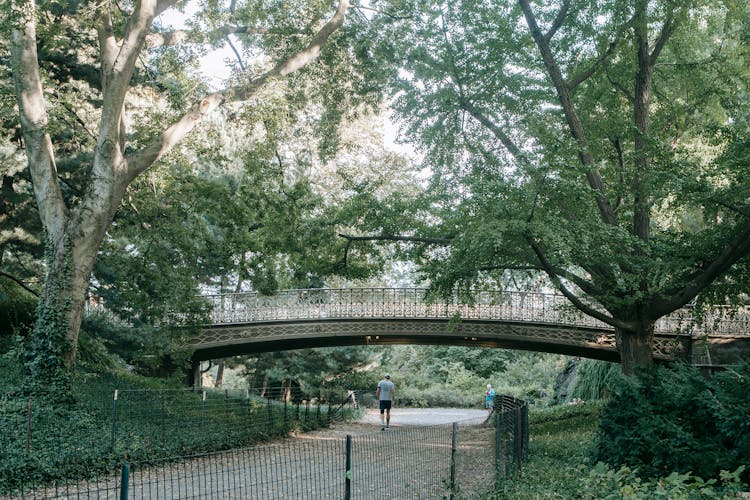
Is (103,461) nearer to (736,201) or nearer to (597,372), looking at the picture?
(736,201)

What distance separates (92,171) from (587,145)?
1098 cm

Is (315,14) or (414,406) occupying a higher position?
(315,14)

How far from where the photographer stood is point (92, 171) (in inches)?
558

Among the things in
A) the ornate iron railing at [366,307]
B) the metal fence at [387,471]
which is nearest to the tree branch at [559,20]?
the metal fence at [387,471]

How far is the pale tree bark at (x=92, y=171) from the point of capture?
1382 cm

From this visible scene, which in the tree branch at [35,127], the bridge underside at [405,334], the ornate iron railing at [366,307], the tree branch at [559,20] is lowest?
the bridge underside at [405,334]

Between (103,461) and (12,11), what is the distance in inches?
329

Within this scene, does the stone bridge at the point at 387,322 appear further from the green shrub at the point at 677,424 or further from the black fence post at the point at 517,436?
the green shrub at the point at 677,424

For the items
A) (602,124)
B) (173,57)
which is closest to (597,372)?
(602,124)

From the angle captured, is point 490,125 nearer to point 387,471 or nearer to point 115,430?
point 115,430

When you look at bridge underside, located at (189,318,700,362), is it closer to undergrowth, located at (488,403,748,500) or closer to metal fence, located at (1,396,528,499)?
undergrowth, located at (488,403,748,500)

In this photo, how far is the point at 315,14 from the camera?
1677 centimetres

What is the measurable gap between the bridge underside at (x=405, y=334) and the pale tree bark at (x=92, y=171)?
10407mm

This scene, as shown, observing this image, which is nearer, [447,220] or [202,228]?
[447,220]
